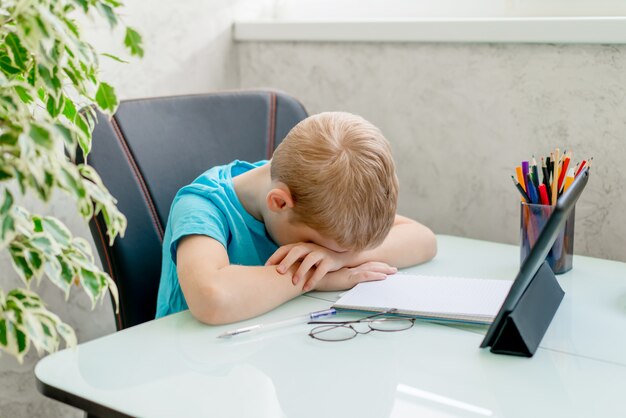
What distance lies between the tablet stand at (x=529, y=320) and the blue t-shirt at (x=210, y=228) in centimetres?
52

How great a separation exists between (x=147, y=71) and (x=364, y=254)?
37.5 inches

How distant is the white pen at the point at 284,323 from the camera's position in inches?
45.6

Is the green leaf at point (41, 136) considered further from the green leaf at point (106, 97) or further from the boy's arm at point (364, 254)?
the boy's arm at point (364, 254)

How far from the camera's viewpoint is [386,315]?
4.06 ft

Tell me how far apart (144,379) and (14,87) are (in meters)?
0.41

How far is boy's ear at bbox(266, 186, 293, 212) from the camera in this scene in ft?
4.39

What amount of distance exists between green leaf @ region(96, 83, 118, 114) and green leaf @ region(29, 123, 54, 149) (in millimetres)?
200

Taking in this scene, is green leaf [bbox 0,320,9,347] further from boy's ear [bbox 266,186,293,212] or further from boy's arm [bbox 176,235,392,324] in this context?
boy's ear [bbox 266,186,293,212]

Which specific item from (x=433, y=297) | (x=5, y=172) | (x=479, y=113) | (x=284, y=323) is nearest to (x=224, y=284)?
(x=284, y=323)

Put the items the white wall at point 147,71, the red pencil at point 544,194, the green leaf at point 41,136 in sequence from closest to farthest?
the green leaf at point 41,136 < the red pencil at point 544,194 < the white wall at point 147,71

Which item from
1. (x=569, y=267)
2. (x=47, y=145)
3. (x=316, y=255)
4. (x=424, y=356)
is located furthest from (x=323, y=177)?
(x=47, y=145)

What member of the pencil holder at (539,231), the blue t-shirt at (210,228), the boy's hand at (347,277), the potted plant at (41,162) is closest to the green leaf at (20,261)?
the potted plant at (41,162)

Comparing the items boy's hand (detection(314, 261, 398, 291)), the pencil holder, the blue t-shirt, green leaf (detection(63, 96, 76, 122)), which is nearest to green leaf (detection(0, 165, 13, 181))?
green leaf (detection(63, 96, 76, 122))

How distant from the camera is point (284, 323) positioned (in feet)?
3.94
